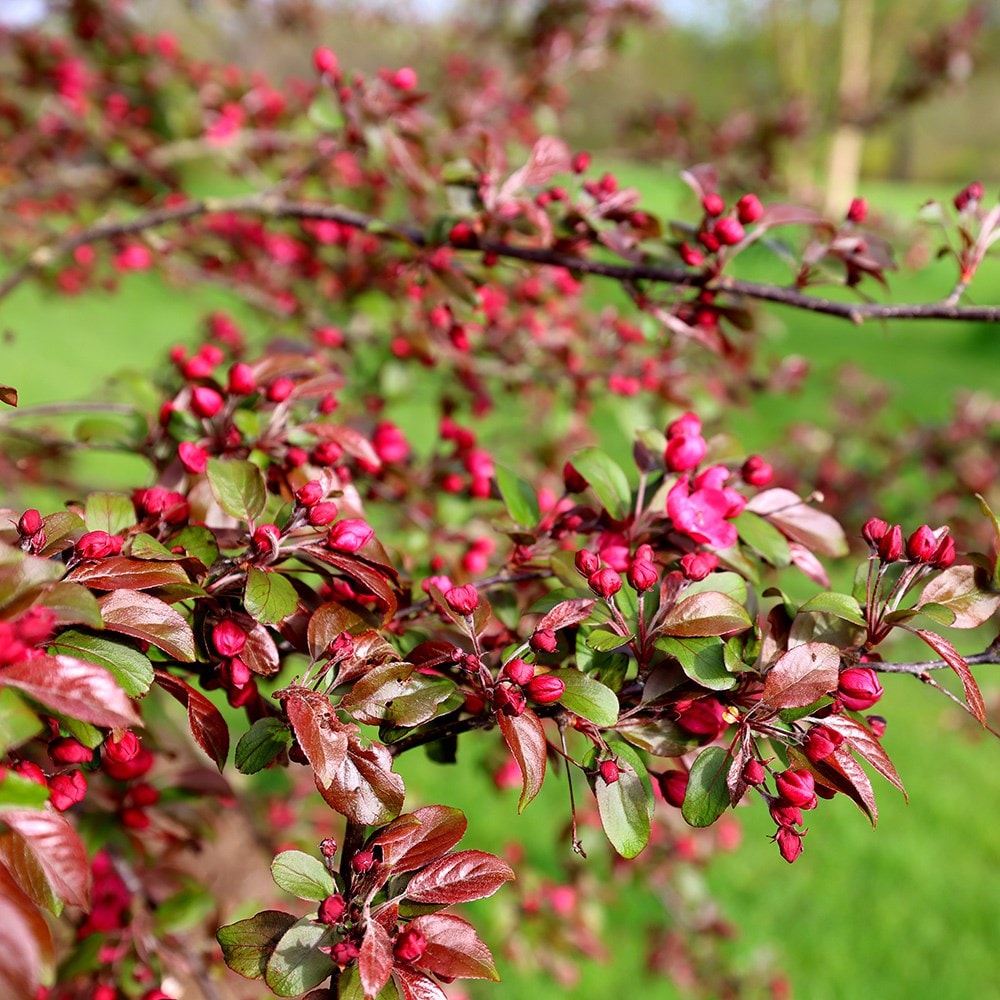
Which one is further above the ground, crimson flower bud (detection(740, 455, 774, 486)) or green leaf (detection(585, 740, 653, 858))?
crimson flower bud (detection(740, 455, 774, 486))

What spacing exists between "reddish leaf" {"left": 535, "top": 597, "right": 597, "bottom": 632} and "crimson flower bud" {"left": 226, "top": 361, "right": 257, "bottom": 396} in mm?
488

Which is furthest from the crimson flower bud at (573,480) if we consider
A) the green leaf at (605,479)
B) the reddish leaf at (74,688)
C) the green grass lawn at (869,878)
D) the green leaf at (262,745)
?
the green grass lawn at (869,878)

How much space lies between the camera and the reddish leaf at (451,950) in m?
0.66

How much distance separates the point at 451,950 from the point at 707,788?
9.1 inches

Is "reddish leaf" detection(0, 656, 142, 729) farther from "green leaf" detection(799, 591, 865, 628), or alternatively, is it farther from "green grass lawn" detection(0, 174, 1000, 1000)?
"green grass lawn" detection(0, 174, 1000, 1000)

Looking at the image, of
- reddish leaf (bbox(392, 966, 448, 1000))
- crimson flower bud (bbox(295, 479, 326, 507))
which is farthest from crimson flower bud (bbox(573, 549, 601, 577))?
reddish leaf (bbox(392, 966, 448, 1000))

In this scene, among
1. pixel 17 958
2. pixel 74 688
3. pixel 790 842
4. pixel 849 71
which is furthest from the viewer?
pixel 849 71

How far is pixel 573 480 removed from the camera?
0.98 meters

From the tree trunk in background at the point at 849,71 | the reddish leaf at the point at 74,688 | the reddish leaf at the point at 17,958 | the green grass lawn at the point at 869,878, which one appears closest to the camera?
the reddish leaf at the point at 17,958

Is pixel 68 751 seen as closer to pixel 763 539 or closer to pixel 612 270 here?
pixel 763 539

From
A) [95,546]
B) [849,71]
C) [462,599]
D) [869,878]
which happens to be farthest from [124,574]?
[849,71]

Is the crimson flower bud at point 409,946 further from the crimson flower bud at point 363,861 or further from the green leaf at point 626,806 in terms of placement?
the green leaf at point 626,806

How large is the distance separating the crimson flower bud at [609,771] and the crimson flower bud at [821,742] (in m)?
0.15

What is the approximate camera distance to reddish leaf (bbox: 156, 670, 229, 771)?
695 millimetres
